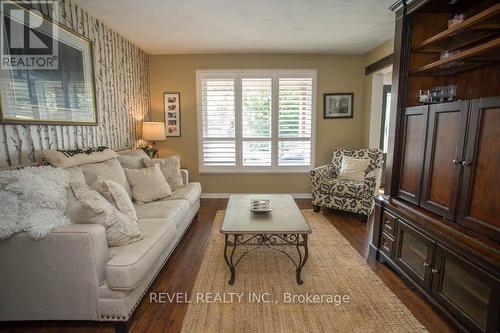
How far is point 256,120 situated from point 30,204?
3440 millimetres

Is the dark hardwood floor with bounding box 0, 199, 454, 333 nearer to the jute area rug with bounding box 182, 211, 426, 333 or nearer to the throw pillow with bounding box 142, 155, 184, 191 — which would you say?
the jute area rug with bounding box 182, 211, 426, 333

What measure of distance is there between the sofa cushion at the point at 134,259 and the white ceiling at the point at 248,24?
2275 millimetres

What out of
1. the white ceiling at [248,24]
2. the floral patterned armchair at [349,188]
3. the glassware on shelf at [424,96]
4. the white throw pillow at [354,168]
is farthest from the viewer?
the white throw pillow at [354,168]

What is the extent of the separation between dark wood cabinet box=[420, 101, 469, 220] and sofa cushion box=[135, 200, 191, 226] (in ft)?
7.22

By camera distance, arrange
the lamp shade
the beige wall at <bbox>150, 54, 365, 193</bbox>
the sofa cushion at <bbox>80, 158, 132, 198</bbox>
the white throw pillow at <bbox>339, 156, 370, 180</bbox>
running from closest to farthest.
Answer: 1. the sofa cushion at <bbox>80, 158, 132, 198</bbox>
2. the white throw pillow at <bbox>339, 156, 370, 180</bbox>
3. the lamp shade
4. the beige wall at <bbox>150, 54, 365, 193</bbox>

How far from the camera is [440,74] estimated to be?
2199 millimetres

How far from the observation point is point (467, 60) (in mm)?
1825

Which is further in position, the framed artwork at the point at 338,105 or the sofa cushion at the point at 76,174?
the framed artwork at the point at 338,105

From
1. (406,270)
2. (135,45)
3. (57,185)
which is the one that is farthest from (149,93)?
(406,270)

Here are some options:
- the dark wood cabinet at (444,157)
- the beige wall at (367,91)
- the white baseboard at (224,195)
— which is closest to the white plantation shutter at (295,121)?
the white baseboard at (224,195)

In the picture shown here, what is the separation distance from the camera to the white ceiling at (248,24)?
8.57ft

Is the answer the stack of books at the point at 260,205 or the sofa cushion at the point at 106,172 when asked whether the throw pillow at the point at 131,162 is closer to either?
the sofa cushion at the point at 106,172

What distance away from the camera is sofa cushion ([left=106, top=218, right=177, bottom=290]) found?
4.96 ft

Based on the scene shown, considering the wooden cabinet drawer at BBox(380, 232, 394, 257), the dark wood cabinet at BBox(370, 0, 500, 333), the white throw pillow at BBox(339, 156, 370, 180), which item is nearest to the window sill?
the white throw pillow at BBox(339, 156, 370, 180)
